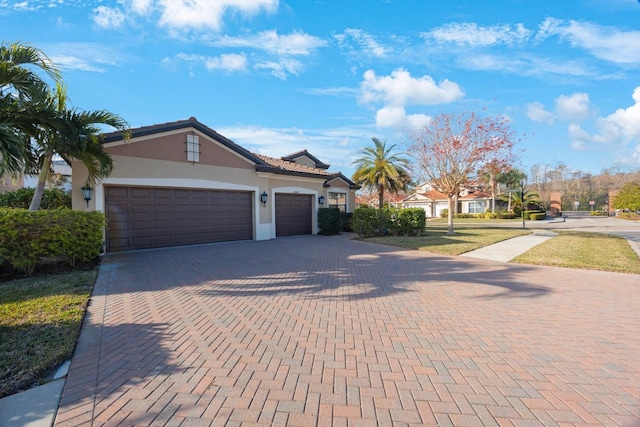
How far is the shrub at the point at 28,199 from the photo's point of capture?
11.0 meters

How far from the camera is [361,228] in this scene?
637 inches

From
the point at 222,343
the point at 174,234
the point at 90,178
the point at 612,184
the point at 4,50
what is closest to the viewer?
the point at 222,343

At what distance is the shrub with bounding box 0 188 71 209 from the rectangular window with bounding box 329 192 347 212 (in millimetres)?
13549

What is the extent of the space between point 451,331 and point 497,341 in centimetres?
56

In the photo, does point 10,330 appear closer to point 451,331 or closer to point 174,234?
point 451,331

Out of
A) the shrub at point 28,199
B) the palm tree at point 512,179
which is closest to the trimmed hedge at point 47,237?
the shrub at point 28,199

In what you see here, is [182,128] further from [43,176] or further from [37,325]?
[37,325]

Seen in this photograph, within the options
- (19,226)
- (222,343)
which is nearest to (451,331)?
(222,343)

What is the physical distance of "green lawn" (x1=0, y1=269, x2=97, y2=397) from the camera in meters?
3.30

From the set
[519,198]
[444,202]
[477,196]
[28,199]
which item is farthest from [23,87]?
[477,196]

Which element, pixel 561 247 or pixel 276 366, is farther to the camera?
pixel 561 247

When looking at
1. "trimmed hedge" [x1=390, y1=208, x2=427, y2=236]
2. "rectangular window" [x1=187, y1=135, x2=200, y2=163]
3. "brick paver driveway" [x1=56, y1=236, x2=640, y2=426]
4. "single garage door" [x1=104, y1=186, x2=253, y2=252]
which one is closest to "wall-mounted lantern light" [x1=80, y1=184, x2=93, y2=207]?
"single garage door" [x1=104, y1=186, x2=253, y2=252]

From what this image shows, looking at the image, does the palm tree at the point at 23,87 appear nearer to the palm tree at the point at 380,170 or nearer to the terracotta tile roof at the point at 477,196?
the palm tree at the point at 380,170

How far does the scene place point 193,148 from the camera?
12641 mm
